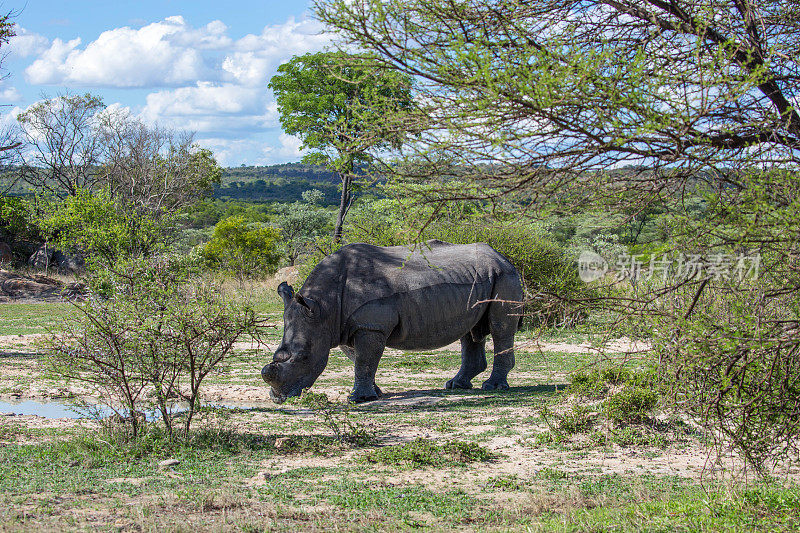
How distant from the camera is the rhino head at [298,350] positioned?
11648mm

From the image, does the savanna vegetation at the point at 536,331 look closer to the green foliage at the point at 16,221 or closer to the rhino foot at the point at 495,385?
the rhino foot at the point at 495,385

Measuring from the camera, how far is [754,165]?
17.4ft

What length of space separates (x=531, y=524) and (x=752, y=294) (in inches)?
89.7

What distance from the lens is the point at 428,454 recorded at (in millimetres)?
8156

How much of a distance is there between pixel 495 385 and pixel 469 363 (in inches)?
27.9

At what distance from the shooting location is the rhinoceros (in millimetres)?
11875

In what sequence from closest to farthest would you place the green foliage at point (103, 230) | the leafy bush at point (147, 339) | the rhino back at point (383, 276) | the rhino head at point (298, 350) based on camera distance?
the leafy bush at point (147, 339) < the rhino head at point (298, 350) < the rhino back at point (383, 276) < the green foliage at point (103, 230)

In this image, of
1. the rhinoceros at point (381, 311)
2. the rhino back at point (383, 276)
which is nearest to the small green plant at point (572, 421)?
the rhinoceros at point (381, 311)

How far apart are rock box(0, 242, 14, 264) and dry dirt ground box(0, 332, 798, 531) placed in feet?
101

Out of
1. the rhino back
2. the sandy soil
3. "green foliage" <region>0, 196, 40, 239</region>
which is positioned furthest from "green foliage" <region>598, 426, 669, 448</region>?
"green foliage" <region>0, 196, 40, 239</region>

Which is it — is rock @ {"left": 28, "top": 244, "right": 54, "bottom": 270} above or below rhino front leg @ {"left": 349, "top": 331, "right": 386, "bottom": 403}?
above

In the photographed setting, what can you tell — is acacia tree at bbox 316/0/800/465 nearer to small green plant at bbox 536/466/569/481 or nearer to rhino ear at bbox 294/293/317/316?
small green plant at bbox 536/466/569/481

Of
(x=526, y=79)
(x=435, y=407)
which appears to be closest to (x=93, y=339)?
(x=435, y=407)

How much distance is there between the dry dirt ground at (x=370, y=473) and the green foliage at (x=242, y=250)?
2564 cm
